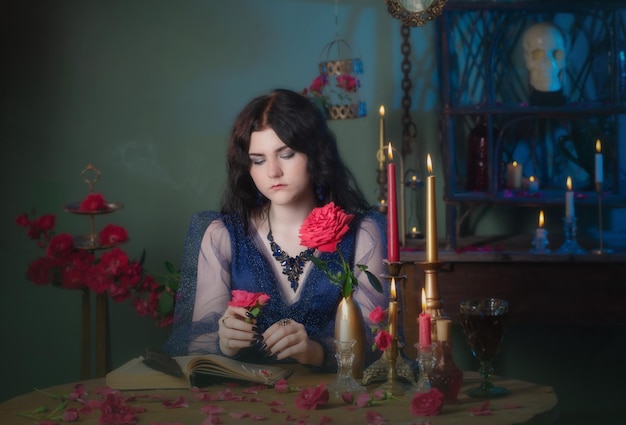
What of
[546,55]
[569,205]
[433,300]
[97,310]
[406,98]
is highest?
[546,55]

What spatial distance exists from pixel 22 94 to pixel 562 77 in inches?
87.7

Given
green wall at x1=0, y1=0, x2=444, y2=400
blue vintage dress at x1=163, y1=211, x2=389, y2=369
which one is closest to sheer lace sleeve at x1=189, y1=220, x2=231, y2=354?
blue vintage dress at x1=163, y1=211, x2=389, y2=369

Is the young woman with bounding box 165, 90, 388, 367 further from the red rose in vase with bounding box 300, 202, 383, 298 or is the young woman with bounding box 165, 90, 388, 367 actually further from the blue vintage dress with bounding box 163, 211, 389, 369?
the red rose in vase with bounding box 300, 202, 383, 298

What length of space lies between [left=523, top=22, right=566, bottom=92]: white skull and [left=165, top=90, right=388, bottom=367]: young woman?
1.25 meters

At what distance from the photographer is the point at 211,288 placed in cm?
266

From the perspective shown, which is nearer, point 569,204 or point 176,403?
point 176,403

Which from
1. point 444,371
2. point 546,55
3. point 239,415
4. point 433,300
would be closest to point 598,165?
point 546,55

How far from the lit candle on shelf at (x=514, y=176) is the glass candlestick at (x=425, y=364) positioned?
6.56 feet

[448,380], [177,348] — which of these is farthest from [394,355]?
[177,348]

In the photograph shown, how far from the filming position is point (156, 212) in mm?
4082

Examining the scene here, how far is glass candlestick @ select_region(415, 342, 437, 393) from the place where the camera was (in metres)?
1.89

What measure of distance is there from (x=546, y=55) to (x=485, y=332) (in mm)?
1974

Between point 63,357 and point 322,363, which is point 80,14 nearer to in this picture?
point 63,357

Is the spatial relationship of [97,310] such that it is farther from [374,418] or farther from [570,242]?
[374,418]
